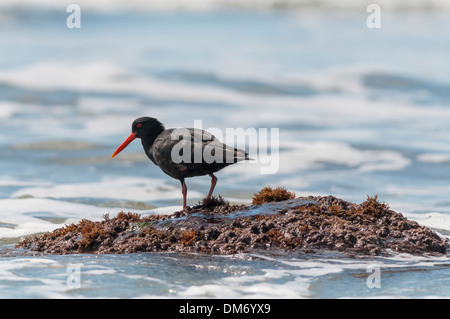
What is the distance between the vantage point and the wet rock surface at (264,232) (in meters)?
7.64

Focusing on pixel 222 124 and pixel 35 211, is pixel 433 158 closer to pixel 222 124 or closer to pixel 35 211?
pixel 222 124

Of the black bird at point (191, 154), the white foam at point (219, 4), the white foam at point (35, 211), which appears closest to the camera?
the black bird at point (191, 154)

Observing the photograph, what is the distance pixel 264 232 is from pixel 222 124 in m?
13.5

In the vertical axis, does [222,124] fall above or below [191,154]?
above

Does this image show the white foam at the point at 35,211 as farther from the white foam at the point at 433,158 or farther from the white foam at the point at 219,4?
the white foam at the point at 219,4

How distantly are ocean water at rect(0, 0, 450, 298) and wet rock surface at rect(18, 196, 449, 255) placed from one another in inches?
7.7

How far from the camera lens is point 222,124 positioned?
69.2ft

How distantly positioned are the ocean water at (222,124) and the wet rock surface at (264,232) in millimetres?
195

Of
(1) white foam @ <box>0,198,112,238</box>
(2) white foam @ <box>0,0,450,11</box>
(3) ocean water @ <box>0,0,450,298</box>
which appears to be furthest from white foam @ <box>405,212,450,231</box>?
(2) white foam @ <box>0,0,450,11</box>

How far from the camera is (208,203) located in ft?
27.2

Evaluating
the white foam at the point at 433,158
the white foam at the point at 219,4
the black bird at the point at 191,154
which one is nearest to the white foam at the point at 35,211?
the black bird at the point at 191,154

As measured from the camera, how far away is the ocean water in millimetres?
7172

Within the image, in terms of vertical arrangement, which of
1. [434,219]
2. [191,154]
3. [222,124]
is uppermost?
[222,124]

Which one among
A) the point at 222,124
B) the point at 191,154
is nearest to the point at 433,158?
the point at 222,124
